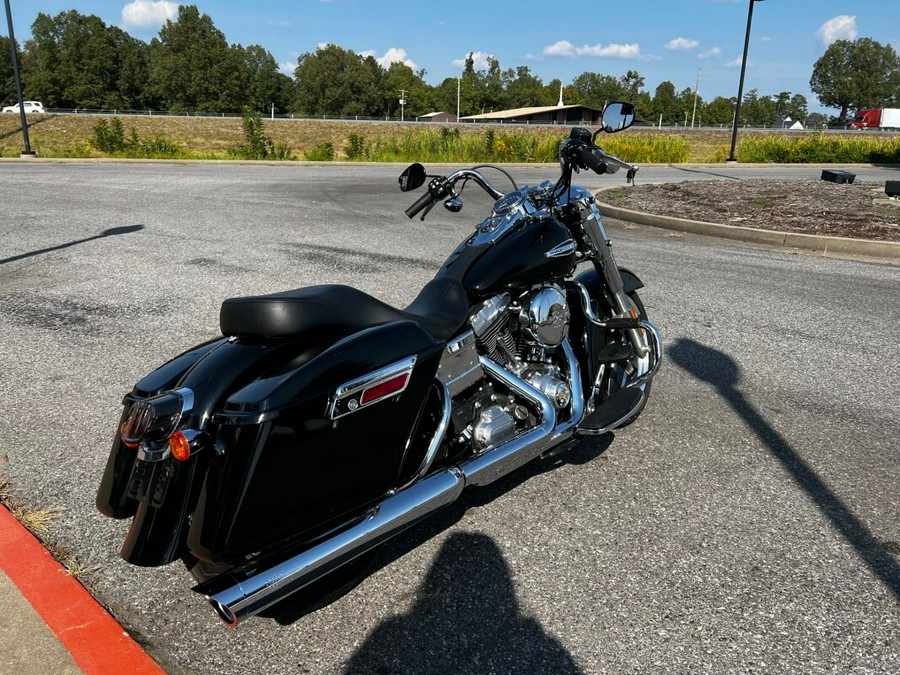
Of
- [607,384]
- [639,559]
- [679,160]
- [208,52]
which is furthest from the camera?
[208,52]

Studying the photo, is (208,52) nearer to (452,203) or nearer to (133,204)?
(133,204)

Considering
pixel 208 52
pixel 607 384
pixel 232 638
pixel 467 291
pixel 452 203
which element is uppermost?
pixel 208 52

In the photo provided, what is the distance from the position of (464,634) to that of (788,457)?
2.22m

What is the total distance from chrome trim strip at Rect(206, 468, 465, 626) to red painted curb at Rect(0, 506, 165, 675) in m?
0.52

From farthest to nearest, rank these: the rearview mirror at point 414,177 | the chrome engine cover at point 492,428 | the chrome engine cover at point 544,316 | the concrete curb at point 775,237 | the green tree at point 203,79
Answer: the green tree at point 203,79
the concrete curb at point 775,237
the rearview mirror at point 414,177
the chrome engine cover at point 544,316
the chrome engine cover at point 492,428

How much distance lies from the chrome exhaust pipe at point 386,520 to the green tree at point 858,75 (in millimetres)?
138519

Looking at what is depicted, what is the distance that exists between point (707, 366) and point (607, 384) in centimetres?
147

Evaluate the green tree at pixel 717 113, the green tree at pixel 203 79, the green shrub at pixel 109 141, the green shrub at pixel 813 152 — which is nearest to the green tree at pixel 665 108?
the green tree at pixel 717 113

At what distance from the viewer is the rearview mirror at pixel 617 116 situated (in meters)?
3.49

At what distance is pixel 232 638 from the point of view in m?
2.48

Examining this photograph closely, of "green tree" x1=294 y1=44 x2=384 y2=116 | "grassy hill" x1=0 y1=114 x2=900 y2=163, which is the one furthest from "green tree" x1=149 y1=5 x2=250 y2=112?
"grassy hill" x1=0 y1=114 x2=900 y2=163

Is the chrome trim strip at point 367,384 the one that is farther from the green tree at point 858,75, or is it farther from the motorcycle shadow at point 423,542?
the green tree at point 858,75

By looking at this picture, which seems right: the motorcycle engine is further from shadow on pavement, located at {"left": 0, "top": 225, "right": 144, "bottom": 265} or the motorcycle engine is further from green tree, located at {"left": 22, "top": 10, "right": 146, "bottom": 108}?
green tree, located at {"left": 22, "top": 10, "right": 146, "bottom": 108}

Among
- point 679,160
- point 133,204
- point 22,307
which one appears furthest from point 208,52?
point 22,307
